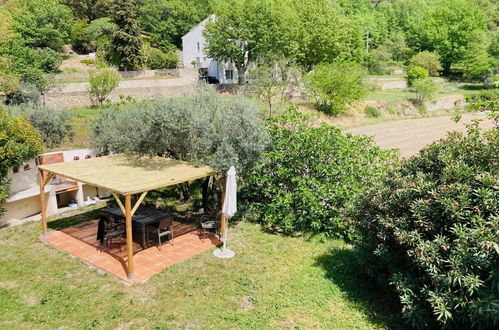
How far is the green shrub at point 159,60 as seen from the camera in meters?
48.4

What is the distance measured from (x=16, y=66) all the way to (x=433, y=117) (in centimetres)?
3703

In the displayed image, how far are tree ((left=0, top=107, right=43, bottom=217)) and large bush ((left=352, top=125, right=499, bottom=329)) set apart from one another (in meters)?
10.7

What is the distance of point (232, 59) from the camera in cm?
4050

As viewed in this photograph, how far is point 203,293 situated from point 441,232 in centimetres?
495

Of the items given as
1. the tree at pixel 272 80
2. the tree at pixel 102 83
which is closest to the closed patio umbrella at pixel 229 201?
the tree at pixel 272 80

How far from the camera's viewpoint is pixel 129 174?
1011 cm

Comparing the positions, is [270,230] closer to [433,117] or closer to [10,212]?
[10,212]

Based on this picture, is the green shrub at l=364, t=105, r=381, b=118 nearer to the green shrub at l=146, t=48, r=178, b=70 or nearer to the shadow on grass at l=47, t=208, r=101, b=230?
the green shrub at l=146, t=48, r=178, b=70

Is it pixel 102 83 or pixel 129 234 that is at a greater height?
pixel 102 83

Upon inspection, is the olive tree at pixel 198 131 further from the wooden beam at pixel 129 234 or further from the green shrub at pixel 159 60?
the green shrub at pixel 159 60

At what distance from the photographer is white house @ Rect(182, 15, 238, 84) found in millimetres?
45688

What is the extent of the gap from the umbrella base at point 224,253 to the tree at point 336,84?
23801mm

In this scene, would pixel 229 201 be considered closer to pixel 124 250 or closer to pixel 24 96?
pixel 124 250

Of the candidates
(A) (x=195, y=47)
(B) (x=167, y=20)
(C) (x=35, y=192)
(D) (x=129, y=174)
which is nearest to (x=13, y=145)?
(C) (x=35, y=192)
